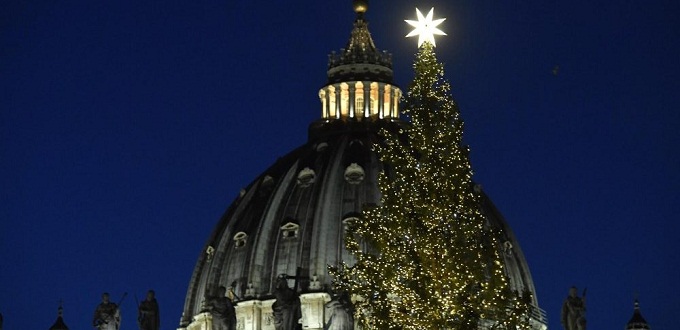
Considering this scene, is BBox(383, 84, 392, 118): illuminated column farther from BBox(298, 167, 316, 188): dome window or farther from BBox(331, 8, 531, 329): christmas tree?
BBox(331, 8, 531, 329): christmas tree

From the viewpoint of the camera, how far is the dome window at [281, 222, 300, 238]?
342 feet

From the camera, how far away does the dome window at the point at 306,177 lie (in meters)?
106

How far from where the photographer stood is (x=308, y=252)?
103 metres

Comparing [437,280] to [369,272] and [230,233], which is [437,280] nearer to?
[369,272]

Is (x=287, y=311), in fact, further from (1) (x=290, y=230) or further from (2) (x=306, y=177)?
(2) (x=306, y=177)

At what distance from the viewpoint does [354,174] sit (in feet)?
344

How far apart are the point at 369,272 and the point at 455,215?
2295 mm

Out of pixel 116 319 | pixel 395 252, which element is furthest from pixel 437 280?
pixel 116 319

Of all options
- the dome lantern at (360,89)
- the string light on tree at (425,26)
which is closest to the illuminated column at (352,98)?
the dome lantern at (360,89)

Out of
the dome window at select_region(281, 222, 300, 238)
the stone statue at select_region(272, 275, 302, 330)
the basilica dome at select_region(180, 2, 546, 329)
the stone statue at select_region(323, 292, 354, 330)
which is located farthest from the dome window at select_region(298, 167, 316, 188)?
the stone statue at select_region(323, 292, 354, 330)

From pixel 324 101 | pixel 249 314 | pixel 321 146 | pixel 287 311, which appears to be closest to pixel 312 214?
pixel 321 146

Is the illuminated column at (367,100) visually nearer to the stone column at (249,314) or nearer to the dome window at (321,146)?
the dome window at (321,146)

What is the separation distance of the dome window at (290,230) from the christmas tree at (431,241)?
6357 cm

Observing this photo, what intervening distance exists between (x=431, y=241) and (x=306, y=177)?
222ft
